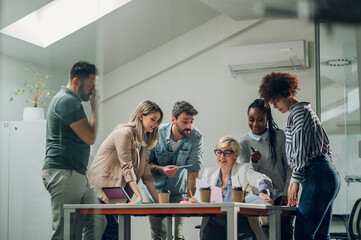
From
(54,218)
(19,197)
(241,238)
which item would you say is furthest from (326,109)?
(19,197)

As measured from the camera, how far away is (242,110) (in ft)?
10.8

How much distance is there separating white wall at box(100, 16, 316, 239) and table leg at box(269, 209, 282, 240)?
101 cm

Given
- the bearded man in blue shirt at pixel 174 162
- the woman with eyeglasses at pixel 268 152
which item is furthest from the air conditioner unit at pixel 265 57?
the bearded man in blue shirt at pixel 174 162

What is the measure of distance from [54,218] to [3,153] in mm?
419

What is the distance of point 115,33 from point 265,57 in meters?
1.04

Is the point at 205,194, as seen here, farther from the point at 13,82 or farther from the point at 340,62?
the point at 13,82

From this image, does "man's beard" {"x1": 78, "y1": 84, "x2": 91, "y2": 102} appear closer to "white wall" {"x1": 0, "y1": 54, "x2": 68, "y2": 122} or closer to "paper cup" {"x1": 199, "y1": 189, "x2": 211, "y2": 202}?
"white wall" {"x1": 0, "y1": 54, "x2": 68, "y2": 122}

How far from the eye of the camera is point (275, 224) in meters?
2.02

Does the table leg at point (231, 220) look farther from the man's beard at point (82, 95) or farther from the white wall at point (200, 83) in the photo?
the white wall at point (200, 83)

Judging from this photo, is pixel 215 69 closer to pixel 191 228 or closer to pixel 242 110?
pixel 242 110

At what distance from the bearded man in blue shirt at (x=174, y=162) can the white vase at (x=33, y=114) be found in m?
1.01

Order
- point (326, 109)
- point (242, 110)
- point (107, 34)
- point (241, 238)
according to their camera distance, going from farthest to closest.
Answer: point (242, 110) < point (107, 34) < point (241, 238) < point (326, 109)

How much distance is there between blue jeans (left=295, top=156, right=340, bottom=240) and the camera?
6.24ft

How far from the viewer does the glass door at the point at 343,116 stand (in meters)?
1.63
